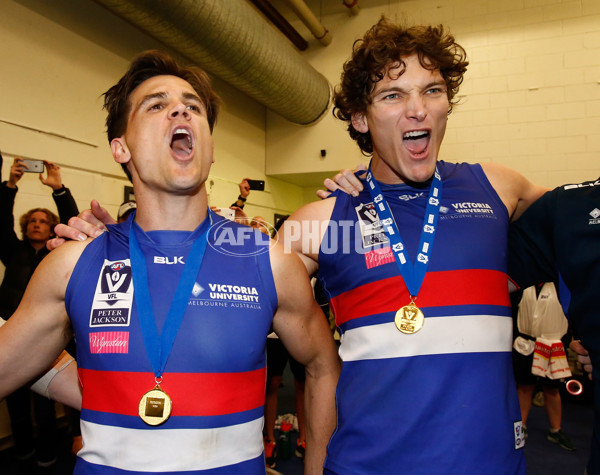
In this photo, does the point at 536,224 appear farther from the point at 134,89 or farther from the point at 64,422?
the point at 64,422

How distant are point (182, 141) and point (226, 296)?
764 mm

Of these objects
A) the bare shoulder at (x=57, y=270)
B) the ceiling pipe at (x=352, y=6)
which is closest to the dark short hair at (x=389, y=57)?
the bare shoulder at (x=57, y=270)

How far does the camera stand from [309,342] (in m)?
1.46

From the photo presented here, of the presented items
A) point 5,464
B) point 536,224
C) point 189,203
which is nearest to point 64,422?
point 5,464

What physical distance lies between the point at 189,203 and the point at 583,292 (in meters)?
1.30

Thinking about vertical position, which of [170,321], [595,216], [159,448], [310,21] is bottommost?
[159,448]

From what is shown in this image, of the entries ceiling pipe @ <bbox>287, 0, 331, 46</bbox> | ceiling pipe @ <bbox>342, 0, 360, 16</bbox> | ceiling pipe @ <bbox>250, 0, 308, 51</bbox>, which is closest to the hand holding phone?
ceiling pipe @ <bbox>250, 0, 308, 51</bbox>

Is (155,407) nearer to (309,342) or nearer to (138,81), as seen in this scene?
(309,342)

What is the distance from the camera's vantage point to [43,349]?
1.34 m

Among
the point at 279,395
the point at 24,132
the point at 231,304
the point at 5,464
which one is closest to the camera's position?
the point at 231,304

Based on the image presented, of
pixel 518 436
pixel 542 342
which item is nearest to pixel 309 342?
pixel 518 436

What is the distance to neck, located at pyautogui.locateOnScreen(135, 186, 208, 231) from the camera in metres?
1.46

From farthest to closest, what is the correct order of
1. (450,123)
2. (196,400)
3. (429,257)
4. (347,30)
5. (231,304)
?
(347,30) → (450,123) → (429,257) → (231,304) → (196,400)

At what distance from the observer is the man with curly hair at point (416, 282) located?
124cm
